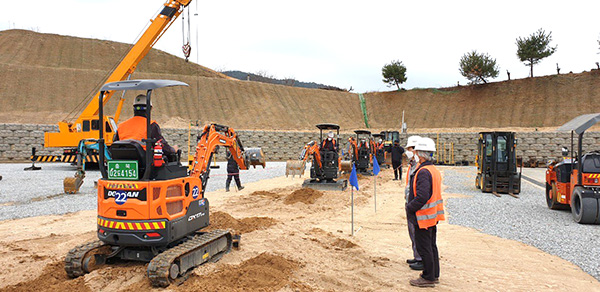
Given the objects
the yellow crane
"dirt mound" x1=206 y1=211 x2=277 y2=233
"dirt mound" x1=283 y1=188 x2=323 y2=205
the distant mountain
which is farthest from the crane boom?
the distant mountain

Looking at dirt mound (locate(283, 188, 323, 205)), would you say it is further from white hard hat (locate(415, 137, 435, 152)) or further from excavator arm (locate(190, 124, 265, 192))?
white hard hat (locate(415, 137, 435, 152))

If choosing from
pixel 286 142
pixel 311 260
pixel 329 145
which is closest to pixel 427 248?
pixel 311 260

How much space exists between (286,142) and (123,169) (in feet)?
94.7

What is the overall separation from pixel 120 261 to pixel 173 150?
1880 millimetres

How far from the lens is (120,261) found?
5734mm

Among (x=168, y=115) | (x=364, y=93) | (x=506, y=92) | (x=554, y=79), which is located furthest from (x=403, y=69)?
(x=168, y=115)

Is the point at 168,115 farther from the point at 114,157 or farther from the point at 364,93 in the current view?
the point at 114,157

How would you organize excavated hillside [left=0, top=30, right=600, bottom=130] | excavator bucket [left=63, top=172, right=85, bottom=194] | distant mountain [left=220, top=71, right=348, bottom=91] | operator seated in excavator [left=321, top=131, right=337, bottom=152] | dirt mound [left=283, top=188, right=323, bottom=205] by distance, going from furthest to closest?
distant mountain [left=220, top=71, right=348, bottom=91] < excavated hillside [left=0, top=30, right=600, bottom=130] < operator seated in excavator [left=321, top=131, right=337, bottom=152] < excavator bucket [left=63, top=172, right=85, bottom=194] < dirt mound [left=283, top=188, right=323, bottom=205]

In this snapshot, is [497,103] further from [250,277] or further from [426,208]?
[250,277]

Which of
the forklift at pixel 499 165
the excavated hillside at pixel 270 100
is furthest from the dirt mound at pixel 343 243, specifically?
the excavated hillside at pixel 270 100

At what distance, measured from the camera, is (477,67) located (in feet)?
154

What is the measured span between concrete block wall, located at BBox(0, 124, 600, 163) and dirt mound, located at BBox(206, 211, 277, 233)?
877 inches

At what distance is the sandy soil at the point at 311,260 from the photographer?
16.3 feet

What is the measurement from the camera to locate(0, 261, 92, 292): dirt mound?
4715mm
